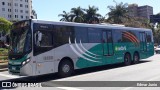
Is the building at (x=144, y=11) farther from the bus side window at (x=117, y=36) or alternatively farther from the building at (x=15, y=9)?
the bus side window at (x=117, y=36)

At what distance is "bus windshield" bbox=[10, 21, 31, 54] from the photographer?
506 inches

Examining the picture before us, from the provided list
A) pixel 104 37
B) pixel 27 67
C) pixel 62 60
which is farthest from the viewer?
pixel 104 37

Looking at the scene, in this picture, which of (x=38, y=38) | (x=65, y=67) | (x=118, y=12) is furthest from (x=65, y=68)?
(x=118, y=12)

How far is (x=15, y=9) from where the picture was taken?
112 meters

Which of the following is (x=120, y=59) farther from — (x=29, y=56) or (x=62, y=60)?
(x=29, y=56)

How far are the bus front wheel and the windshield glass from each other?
91.5 inches

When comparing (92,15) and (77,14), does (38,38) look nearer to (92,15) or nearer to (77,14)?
(92,15)

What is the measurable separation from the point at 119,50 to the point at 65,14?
59069mm

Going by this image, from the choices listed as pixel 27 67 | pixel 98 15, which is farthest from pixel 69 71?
pixel 98 15

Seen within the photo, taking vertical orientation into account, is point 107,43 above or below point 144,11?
below

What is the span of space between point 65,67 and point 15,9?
334 feet

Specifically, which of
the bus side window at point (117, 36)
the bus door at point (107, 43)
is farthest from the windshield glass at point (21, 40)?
the bus side window at point (117, 36)

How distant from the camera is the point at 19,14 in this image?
368 ft

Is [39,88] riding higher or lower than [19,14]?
lower
